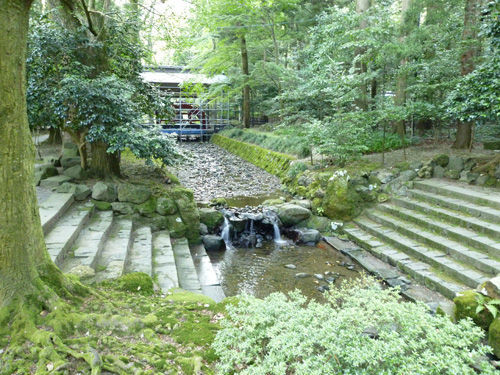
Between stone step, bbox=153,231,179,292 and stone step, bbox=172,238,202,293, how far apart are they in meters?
0.23

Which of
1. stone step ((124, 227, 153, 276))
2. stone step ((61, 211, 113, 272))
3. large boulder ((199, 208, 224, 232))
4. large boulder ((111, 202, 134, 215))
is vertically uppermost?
large boulder ((111, 202, 134, 215))

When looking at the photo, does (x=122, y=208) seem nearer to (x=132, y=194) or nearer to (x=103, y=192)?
(x=132, y=194)

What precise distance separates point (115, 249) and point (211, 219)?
3094 millimetres

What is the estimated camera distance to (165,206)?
745cm

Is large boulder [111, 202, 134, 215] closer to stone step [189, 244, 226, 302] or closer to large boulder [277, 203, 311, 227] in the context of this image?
stone step [189, 244, 226, 302]

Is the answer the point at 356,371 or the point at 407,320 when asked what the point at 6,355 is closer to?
the point at 356,371

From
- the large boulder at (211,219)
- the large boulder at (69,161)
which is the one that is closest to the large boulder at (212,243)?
the large boulder at (211,219)

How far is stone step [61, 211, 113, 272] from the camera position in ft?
15.6

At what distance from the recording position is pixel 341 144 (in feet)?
32.7

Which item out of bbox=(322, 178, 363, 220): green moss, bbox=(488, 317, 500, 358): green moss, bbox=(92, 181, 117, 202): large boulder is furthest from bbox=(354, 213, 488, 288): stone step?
bbox=(92, 181, 117, 202): large boulder

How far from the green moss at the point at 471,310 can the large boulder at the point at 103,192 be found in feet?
21.0

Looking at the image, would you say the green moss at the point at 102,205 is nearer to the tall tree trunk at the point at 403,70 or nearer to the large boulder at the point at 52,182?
the large boulder at the point at 52,182

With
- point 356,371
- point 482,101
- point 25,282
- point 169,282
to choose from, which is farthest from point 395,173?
point 25,282

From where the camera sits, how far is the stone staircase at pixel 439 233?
571cm
